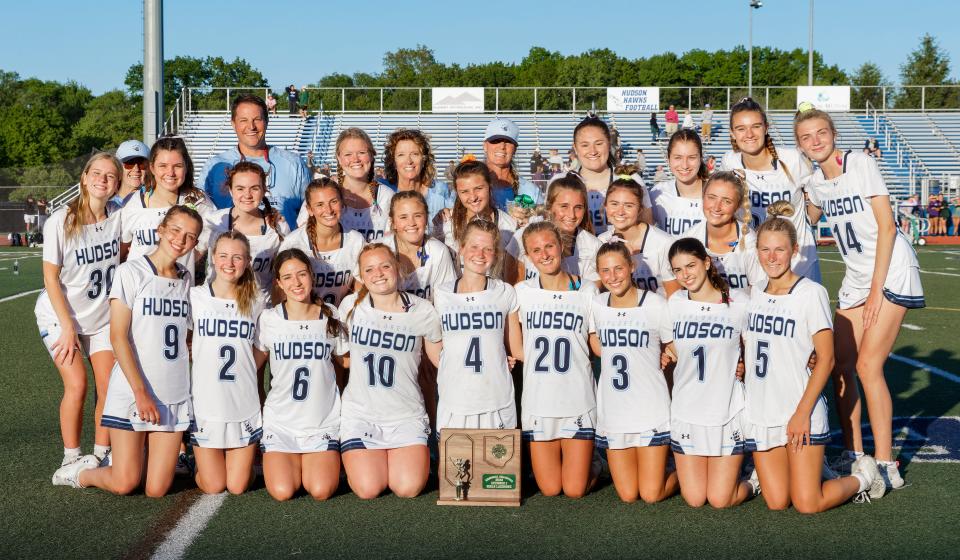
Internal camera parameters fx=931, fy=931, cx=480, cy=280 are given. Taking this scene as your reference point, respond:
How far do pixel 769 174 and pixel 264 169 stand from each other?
9.17 ft

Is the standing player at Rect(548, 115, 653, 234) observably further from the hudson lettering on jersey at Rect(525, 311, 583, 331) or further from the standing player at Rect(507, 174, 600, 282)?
the hudson lettering on jersey at Rect(525, 311, 583, 331)

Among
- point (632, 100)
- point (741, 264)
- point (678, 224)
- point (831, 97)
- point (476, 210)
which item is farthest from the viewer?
point (632, 100)

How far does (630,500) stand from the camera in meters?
4.23

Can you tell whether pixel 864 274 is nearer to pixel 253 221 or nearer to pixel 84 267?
pixel 253 221

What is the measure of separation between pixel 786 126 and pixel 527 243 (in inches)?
1146

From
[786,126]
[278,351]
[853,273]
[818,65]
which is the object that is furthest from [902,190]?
[818,65]

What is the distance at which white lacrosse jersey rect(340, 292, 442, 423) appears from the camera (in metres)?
4.39

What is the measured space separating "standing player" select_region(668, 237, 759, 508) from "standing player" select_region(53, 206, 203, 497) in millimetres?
2274

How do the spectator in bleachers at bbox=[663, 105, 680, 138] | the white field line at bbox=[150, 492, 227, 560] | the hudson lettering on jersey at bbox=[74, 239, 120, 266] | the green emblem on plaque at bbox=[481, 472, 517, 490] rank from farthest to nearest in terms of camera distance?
1. the spectator in bleachers at bbox=[663, 105, 680, 138]
2. the hudson lettering on jersey at bbox=[74, 239, 120, 266]
3. the green emblem on plaque at bbox=[481, 472, 517, 490]
4. the white field line at bbox=[150, 492, 227, 560]

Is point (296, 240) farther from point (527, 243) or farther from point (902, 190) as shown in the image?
point (902, 190)

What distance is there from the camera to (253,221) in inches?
190

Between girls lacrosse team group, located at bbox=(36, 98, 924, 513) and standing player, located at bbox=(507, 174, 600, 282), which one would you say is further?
standing player, located at bbox=(507, 174, 600, 282)

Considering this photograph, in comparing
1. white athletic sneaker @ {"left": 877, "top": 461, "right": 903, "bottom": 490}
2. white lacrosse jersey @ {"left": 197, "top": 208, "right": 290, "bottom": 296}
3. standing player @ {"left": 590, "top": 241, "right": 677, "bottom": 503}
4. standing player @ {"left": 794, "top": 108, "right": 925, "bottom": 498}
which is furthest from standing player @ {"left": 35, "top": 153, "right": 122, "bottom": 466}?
white athletic sneaker @ {"left": 877, "top": 461, "right": 903, "bottom": 490}

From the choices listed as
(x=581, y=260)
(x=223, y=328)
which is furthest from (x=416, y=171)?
(x=223, y=328)
